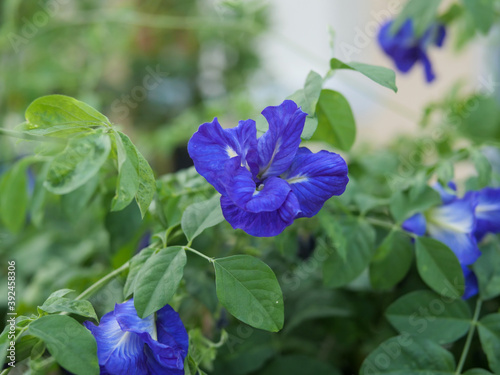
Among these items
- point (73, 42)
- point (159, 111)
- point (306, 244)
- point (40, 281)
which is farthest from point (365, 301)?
point (159, 111)

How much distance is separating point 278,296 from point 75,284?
31cm

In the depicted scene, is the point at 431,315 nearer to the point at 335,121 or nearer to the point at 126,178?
the point at 335,121

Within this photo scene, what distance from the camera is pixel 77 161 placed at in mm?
359

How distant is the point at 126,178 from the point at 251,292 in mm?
115

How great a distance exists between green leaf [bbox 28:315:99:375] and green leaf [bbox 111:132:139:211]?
0.08m

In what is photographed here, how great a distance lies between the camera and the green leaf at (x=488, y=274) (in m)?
0.47

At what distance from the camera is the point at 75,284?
0.55 metres

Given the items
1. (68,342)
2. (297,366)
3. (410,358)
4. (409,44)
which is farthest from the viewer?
(409,44)

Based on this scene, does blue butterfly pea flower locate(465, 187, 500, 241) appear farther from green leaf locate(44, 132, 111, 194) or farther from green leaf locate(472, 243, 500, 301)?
green leaf locate(44, 132, 111, 194)

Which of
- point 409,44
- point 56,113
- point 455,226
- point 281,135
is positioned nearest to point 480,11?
point 409,44

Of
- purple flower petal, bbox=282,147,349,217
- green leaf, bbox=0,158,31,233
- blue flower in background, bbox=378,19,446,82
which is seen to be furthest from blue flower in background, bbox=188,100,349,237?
blue flower in background, bbox=378,19,446,82

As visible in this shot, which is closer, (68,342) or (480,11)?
(68,342)

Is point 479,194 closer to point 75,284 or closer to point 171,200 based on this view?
point 171,200

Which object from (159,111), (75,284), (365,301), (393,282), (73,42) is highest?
(393,282)
